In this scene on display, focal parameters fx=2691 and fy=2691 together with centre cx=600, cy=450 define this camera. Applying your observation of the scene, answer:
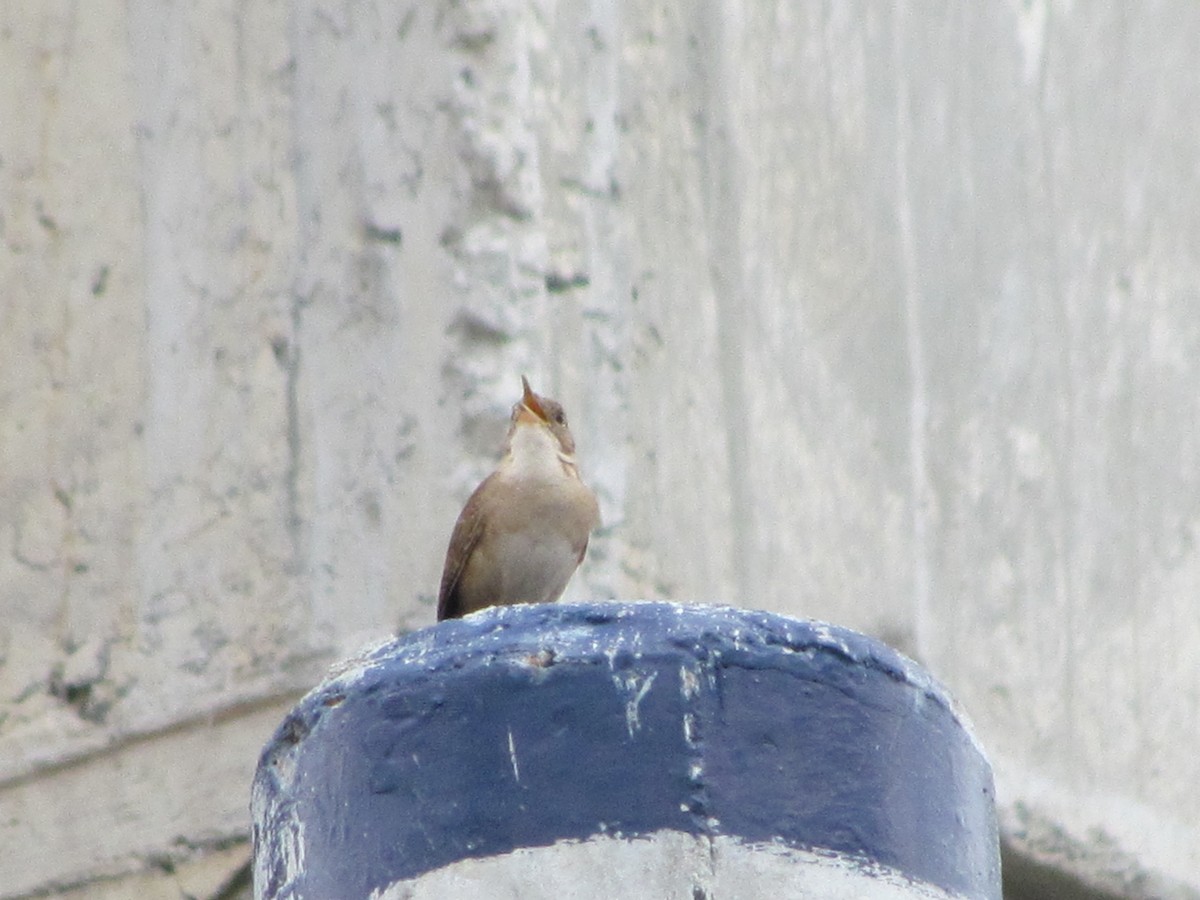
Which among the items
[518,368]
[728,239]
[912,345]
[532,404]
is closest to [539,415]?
[532,404]

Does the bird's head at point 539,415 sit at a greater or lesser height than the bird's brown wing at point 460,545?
greater

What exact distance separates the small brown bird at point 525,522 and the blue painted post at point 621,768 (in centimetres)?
197

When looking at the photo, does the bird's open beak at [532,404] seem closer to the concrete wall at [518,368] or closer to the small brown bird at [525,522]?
the small brown bird at [525,522]

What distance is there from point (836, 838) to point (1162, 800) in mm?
3865

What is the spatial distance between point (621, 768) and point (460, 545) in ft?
7.19

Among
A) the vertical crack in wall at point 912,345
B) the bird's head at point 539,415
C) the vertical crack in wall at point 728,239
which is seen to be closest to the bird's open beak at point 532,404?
the bird's head at point 539,415

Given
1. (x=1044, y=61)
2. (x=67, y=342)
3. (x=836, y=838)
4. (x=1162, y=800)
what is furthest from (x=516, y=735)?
(x=1044, y=61)

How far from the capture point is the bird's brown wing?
5020mm

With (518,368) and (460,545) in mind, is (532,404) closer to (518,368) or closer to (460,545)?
(518,368)

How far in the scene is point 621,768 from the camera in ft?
9.38

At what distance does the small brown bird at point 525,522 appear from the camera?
5.03 metres

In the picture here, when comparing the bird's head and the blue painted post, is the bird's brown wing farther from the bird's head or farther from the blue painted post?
the blue painted post

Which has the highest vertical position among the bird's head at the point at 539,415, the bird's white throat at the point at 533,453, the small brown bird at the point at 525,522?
the bird's head at the point at 539,415

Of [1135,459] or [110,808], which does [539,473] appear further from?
[1135,459]
